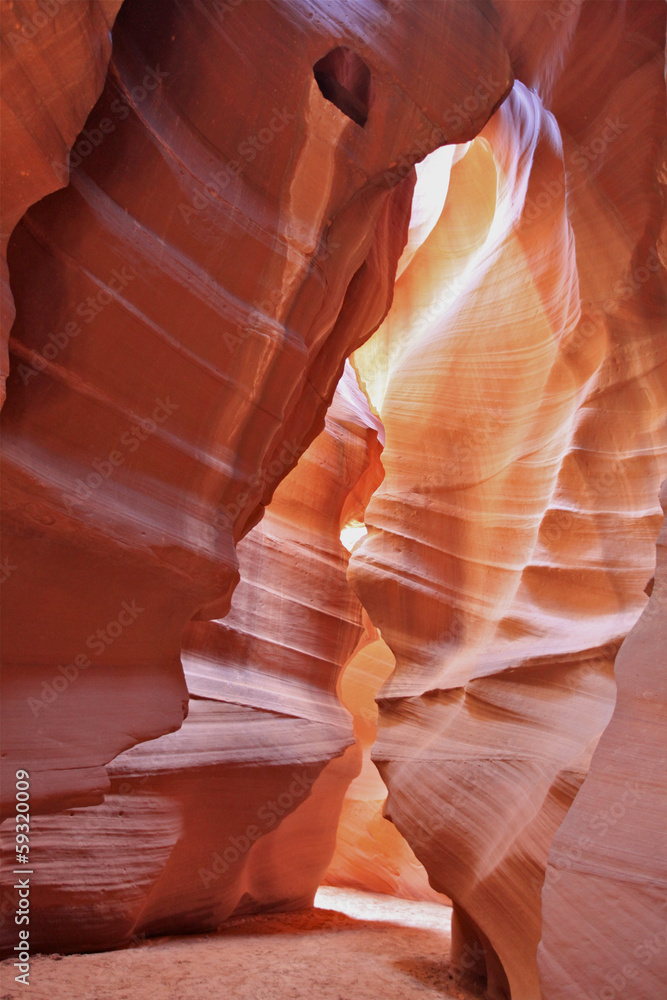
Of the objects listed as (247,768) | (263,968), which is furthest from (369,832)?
(263,968)

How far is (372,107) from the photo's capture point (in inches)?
214

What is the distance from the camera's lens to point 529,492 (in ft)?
23.4

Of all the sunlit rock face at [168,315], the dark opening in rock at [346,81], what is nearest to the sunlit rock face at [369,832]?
the sunlit rock face at [168,315]

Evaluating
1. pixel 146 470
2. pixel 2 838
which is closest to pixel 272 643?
pixel 2 838

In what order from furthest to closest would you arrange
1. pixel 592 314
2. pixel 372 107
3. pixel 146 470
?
pixel 592 314 < pixel 372 107 < pixel 146 470

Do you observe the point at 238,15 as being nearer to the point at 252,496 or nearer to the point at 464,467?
the point at 252,496

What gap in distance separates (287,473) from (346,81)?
2.83 meters

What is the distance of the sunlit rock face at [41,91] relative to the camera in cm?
312

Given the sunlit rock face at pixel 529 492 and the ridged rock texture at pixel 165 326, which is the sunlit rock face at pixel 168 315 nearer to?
the ridged rock texture at pixel 165 326

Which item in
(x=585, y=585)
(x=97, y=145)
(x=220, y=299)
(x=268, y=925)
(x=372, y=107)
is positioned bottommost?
(x=268, y=925)

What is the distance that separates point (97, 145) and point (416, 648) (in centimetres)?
512

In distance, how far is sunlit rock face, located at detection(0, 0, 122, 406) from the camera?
10.2 feet

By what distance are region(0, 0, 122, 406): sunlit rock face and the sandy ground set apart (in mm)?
3805

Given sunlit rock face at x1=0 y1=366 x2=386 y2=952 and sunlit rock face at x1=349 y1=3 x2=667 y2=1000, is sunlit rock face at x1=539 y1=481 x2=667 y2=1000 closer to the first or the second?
sunlit rock face at x1=349 y1=3 x2=667 y2=1000
